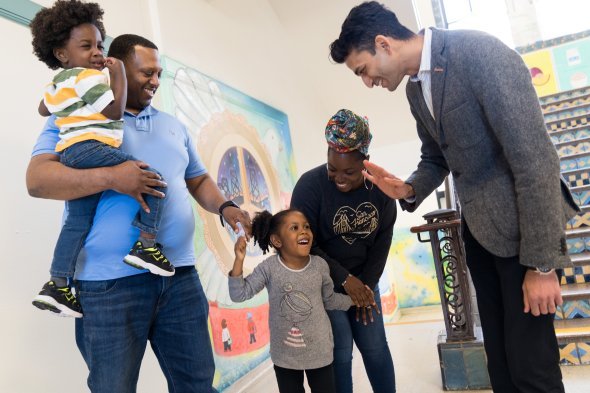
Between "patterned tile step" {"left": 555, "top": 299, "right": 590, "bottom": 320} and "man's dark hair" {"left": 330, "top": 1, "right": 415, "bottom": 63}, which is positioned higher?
"man's dark hair" {"left": 330, "top": 1, "right": 415, "bottom": 63}

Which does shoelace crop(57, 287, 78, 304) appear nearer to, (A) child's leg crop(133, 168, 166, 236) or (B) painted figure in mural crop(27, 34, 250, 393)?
(B) painted figure in mural crop(27, 34, 250, 393)

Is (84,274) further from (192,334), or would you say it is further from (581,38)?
(581,38)

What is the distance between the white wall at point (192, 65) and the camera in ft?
5.83

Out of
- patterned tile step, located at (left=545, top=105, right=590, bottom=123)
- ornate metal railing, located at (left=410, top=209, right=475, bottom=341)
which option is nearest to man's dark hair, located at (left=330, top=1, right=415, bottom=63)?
ornate metal railing, located at (left=410, top=209, right=475, bottom=341)

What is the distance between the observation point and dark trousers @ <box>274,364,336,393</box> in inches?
71.5

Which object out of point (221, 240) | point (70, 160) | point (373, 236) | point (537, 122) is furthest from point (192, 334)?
point (221, 240)

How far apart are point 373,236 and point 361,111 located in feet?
12.7

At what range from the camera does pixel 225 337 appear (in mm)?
2920

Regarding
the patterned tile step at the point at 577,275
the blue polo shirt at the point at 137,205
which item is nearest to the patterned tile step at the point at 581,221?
the patterned tile step at the point at 577,275

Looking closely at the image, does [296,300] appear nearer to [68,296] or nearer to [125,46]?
[68,296]

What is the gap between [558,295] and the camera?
3.66ft

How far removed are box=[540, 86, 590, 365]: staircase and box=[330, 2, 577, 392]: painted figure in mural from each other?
5.23 feet

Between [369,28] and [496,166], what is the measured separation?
57 centimetres

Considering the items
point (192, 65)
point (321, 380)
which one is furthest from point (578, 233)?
point (192, 65)
